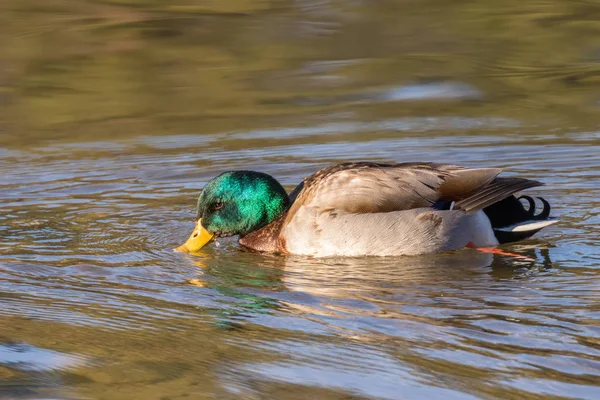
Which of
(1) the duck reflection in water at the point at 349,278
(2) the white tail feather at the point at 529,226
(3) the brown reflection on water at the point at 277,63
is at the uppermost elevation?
(3) the brown reflection on water at the point at 277,63

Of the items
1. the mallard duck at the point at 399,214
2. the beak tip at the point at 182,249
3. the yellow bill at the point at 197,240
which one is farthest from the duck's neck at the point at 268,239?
the beak tip at the point at 182,249

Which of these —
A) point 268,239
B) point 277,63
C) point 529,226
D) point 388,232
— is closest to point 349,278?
point 388,232

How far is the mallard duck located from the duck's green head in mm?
47

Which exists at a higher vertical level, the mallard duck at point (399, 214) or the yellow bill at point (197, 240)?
the mallard duck at point (399, 214)

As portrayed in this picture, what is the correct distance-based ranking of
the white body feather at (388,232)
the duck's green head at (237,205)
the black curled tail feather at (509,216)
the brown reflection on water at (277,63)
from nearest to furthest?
the white body feather at (388,232) → the black curled tail feather at (509,216) → the duck's green head at (237,205) → the brown reflection on water at (277,63)

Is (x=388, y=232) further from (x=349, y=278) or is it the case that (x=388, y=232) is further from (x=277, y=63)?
(x=277, y=63)

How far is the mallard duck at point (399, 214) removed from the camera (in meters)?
7.54

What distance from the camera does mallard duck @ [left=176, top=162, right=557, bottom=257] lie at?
7539 mm

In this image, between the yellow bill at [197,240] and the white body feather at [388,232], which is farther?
the yellow bill at [197,240]

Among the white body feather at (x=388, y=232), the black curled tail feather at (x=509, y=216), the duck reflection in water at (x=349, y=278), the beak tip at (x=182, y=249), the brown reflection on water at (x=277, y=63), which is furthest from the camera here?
the brown reflection on water at (x=277, y=63)

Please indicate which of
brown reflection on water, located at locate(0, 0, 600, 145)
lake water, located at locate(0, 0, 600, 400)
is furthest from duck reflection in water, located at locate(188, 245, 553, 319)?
brown reflection on water, located at locate(0, 0, 600, 145)

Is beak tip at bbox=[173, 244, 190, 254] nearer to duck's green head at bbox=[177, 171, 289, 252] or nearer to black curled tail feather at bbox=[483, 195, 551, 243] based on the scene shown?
duck's green head at bbox=[177, 171, 289, 252]

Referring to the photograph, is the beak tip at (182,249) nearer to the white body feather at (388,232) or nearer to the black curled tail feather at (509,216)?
the white body feather at (388,232)

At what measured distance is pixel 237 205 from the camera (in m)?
8.14
